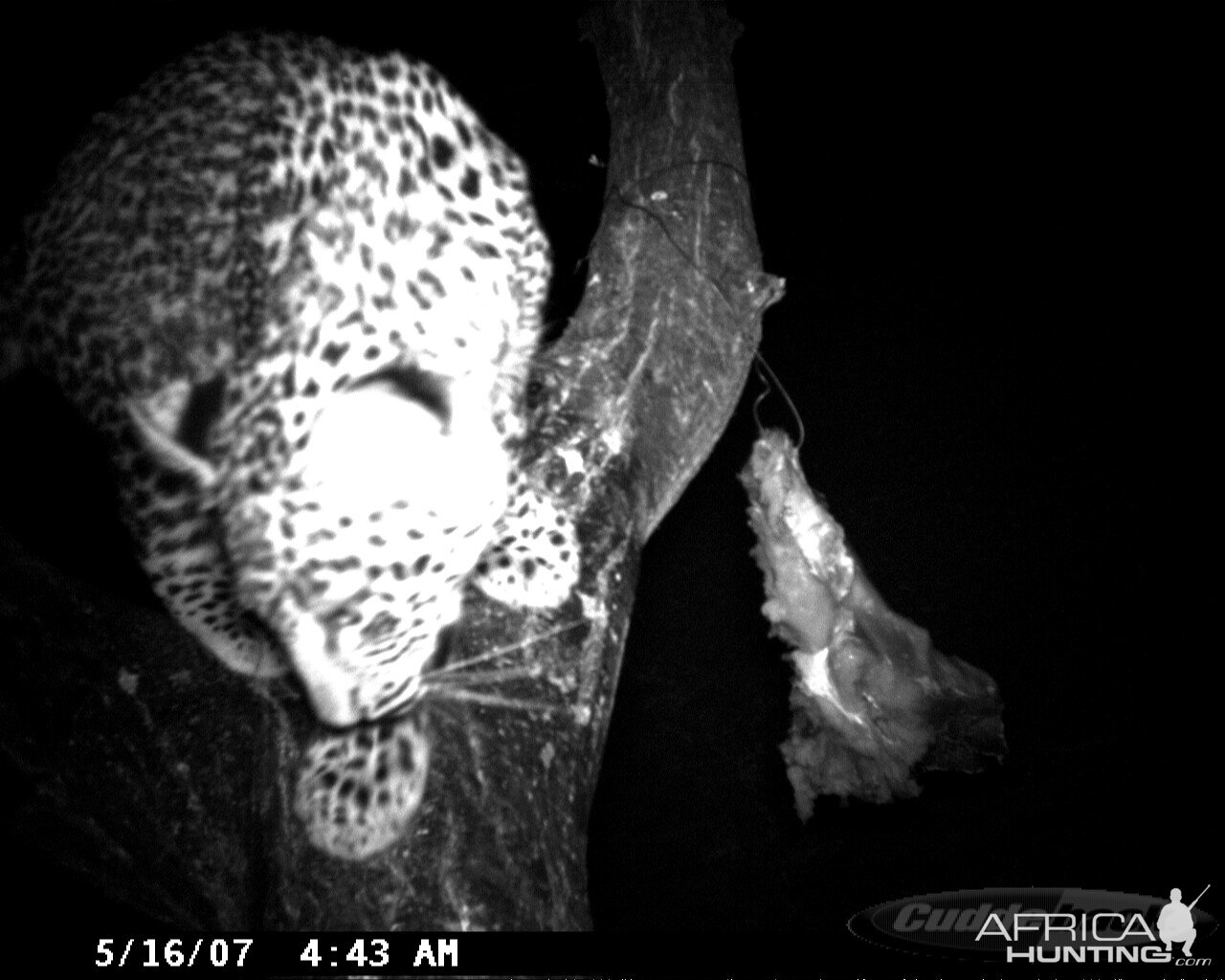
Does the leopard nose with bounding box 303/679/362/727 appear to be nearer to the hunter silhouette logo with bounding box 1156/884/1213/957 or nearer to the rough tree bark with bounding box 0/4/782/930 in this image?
the rough tree bark with bounding box 0/4/782/930

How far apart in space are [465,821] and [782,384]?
78 centimetres

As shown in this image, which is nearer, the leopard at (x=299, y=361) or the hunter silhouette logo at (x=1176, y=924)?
the leopard at (x=299, y=361)

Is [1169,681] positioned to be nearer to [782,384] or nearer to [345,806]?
[782,384]

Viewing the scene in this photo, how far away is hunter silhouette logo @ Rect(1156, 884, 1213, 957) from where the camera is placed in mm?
762

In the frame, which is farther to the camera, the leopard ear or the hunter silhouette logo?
the hunter silhouette logo

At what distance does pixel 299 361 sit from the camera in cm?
67

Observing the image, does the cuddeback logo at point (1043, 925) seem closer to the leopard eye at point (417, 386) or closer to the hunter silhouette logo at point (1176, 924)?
the hunter silhouette logo at point (1176, 924)

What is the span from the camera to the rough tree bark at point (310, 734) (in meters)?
0.69

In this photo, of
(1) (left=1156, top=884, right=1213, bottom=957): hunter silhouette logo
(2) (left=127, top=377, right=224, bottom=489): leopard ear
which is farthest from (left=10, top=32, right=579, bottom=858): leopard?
(1) (left=1156, top=884, right=1213, bottom=957): hunter silhouette logo

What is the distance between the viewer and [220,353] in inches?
24.9

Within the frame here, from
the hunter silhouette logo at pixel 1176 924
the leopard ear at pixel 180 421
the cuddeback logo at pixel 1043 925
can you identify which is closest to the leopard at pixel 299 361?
the leopard ear at pixel 180 421

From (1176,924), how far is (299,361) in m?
0.86

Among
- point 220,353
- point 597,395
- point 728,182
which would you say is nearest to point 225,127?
point 220,353

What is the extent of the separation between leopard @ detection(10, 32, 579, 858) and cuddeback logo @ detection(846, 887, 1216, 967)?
1.56 ft
